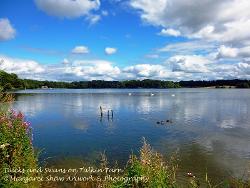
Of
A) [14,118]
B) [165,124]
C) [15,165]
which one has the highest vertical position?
[14,118]

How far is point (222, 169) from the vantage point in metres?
22.1

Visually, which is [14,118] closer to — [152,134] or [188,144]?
[188,144]

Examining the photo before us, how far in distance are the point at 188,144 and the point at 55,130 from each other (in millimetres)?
18103

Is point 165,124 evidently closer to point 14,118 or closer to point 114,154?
point 114,154

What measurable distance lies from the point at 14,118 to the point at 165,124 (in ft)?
107

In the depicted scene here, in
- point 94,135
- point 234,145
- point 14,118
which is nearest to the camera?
point 14,118

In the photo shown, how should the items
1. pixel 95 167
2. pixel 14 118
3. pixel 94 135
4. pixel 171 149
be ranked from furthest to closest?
pixel 94 135, pixel 171 149, pixel 95 167, pixel 14 118

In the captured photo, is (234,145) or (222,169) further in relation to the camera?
(234,145)

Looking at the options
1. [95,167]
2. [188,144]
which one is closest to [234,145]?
[188,144]

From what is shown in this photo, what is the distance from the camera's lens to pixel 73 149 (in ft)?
93.3

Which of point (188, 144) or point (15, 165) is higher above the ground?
point (15, 165)

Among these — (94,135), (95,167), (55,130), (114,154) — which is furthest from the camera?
(55,130)

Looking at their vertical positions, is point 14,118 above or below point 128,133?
above

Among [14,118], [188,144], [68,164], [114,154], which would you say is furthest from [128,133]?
[14,118]
